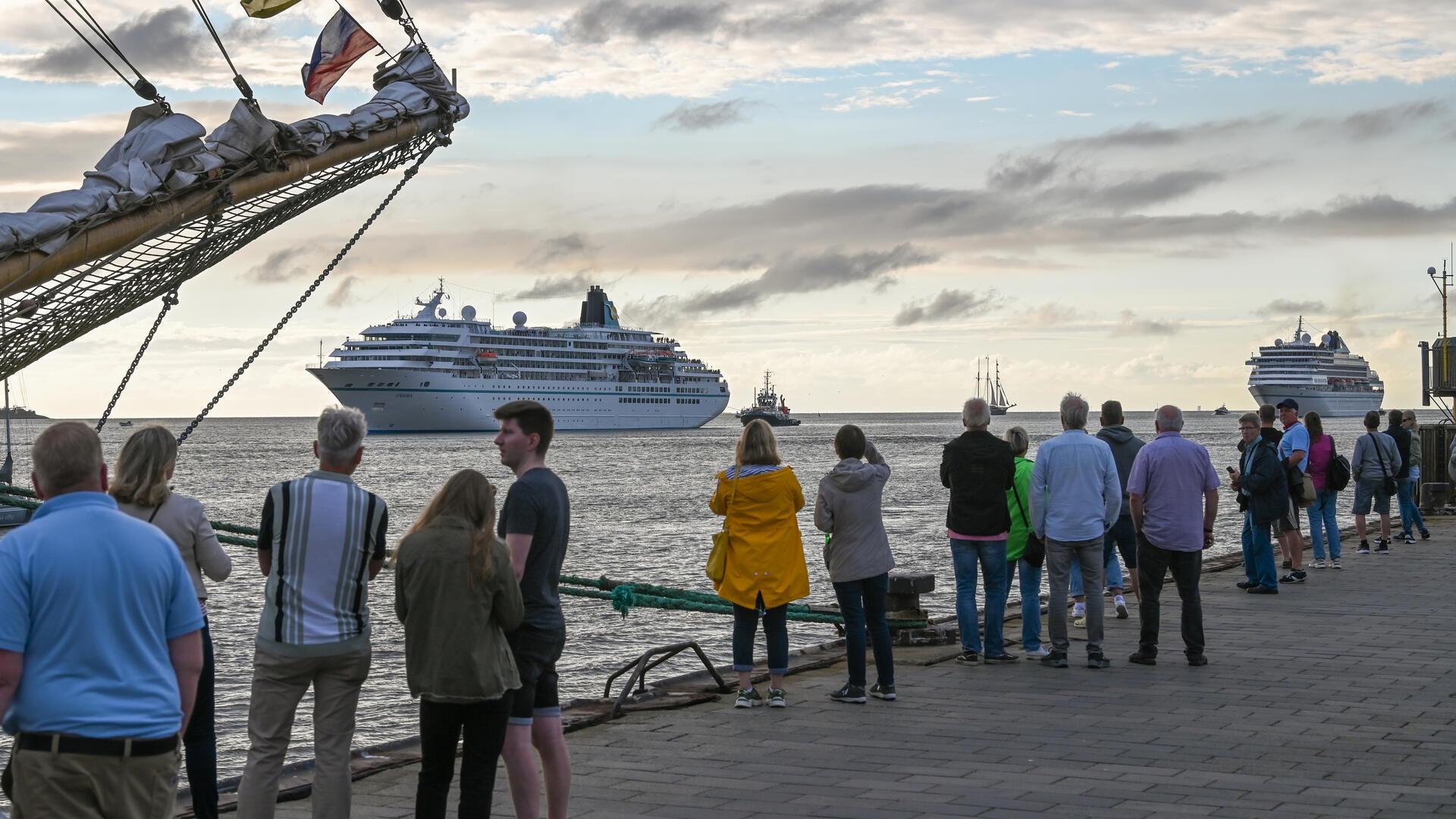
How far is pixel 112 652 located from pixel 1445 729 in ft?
19.8

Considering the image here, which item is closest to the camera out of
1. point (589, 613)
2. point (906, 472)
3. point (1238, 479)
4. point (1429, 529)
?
point (1238, 479)

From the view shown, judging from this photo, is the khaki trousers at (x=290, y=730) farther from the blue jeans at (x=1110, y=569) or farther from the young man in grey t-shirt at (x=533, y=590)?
the blue jeans at (x=1110, y=569)

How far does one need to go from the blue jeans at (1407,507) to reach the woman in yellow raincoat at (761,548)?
38.7 feet

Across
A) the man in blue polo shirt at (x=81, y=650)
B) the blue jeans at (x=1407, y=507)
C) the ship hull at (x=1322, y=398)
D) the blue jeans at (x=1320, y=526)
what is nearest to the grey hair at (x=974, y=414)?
the man in blue polo shirt at (x=81, y=650)

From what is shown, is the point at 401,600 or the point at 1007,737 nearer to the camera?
the point at 401,600

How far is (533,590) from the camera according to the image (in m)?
5.30

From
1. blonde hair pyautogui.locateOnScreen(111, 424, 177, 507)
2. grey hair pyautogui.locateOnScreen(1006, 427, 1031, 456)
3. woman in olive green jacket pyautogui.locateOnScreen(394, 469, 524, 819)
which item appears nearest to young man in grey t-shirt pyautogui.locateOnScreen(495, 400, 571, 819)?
woman in olive green jacket pyautogui.locateOnScreen(394, 469, 524, 819)

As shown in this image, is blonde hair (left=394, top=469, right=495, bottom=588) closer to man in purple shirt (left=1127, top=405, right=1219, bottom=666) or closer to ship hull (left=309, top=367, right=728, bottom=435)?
man in purple shirt (left=1127, top=405, right=1219, bottom=666)

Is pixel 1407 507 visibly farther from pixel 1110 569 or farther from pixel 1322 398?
pixel 1322 398

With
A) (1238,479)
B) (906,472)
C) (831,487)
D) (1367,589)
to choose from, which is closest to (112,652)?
(831,487)

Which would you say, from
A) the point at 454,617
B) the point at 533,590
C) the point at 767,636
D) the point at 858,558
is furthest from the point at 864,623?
the point at 454,617

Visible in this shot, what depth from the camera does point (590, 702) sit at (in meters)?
8.29

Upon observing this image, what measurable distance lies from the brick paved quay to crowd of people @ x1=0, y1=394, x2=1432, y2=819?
389 mm

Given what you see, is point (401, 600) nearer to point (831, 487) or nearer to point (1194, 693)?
point (831, 487)
